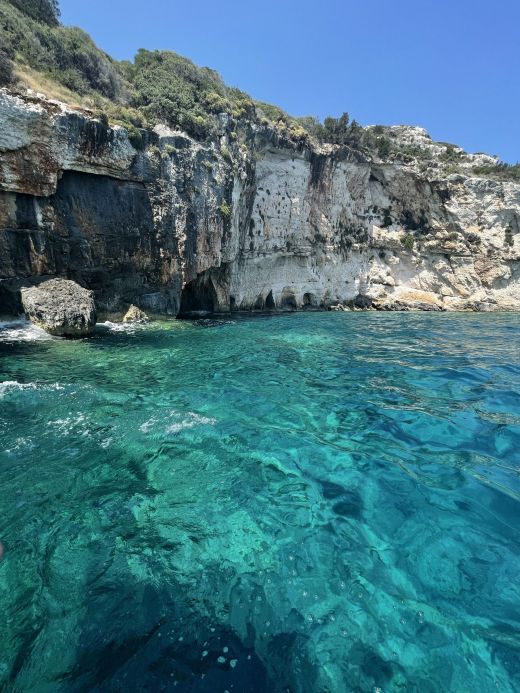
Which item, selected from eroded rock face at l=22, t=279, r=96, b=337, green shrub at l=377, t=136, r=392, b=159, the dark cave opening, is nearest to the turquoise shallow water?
eroded rock face at l=22, t=279, r=96, b=337

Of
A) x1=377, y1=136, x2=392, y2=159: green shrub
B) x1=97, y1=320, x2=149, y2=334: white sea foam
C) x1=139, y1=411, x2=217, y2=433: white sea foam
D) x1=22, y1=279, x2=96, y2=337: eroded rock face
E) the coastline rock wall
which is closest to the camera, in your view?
x1=139, y1=411, x2=217, y2=433: white sea foam

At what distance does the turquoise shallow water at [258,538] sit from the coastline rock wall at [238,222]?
38.5ft

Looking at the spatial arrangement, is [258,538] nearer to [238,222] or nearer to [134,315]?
[134,315]

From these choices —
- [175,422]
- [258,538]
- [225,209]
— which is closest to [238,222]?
[225,209]

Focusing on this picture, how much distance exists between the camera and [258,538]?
4.52 m

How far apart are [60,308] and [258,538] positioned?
14.9 m

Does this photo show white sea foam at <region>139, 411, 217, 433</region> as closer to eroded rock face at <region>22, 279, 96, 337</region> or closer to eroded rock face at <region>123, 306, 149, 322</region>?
eroded rock face at <region>22, 279, 96, 337</region>

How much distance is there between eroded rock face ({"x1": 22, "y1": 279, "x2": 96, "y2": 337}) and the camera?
15.8 meters

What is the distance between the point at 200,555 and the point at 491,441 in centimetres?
558

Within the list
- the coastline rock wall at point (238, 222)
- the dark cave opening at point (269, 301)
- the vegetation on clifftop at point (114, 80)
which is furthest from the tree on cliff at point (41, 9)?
the dark cave opening at point (269, 301)

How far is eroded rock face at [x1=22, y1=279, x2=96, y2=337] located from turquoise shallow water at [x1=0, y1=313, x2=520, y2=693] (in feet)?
23.0

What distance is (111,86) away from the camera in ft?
76.5

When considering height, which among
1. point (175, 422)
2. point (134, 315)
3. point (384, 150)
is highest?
point (384, 150)

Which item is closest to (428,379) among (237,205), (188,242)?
(188,242)
